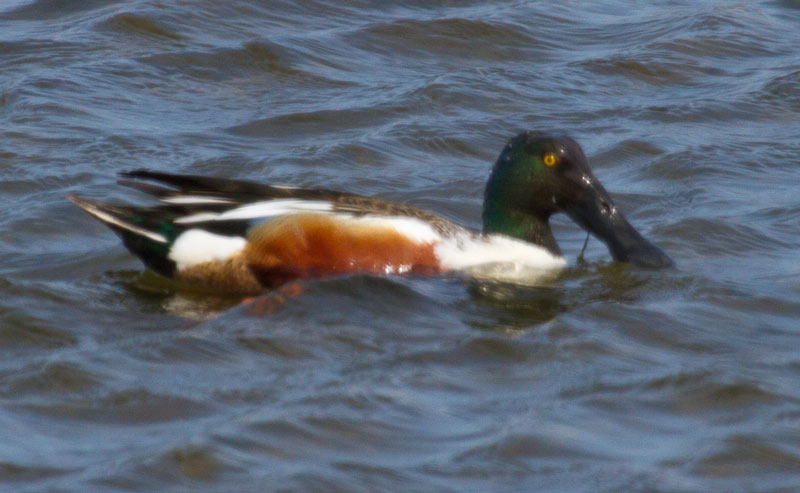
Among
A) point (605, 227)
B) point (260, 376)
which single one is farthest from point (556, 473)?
point (605, 227)

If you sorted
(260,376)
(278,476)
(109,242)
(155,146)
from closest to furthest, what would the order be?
(278,476)
(260,376)
(109,242)
(155,146)

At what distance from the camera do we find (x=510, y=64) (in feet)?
33.9

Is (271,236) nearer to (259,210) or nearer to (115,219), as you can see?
(259,210)

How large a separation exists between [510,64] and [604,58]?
2.24 feet

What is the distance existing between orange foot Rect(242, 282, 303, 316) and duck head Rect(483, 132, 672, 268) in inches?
42.6

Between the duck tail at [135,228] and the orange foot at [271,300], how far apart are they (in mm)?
422

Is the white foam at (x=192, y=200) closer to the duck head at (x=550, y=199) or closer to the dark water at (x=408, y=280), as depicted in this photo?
the dark water at (x=408, y=280)

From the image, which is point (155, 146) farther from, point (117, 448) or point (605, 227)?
point (117, 448)

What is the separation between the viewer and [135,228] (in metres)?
6.27

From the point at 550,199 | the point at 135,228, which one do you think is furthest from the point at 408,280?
the point at 135,228

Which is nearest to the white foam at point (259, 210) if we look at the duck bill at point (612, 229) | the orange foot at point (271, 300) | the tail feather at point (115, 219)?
the tail feather at point (115, 219)

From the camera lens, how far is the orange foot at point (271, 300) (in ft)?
19.6

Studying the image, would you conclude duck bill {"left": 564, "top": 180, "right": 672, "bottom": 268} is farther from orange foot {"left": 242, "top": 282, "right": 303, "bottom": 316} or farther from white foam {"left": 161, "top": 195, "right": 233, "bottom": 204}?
white foam {"left": 161, "top": 195, "right": 233, "bottom": 204}

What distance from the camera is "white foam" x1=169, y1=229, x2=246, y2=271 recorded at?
6.22 m
